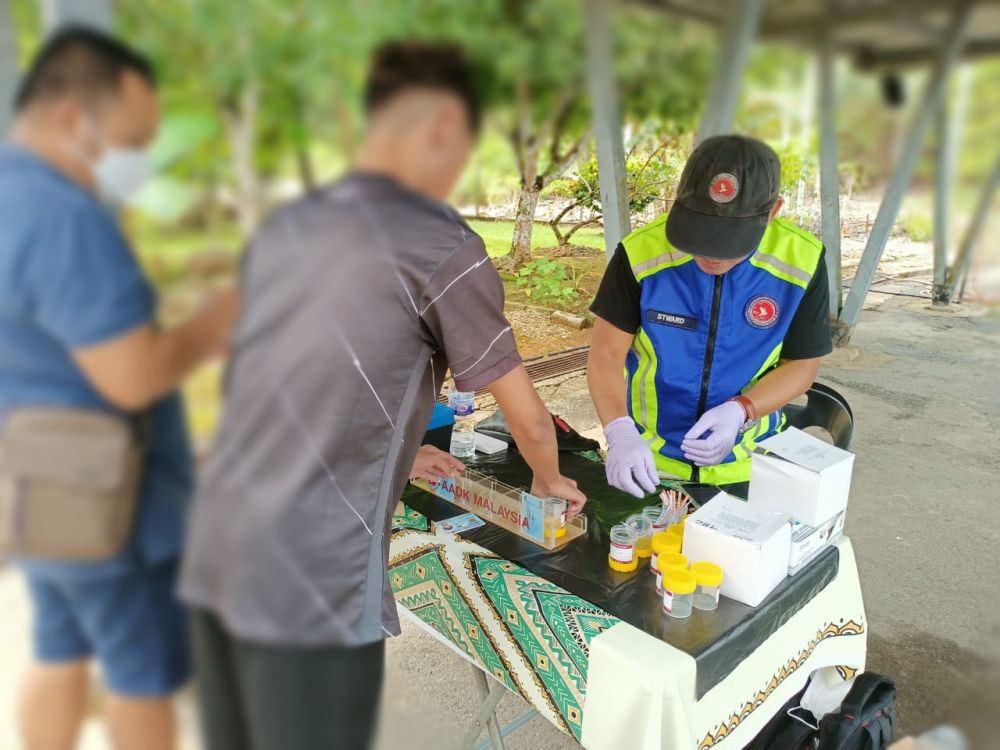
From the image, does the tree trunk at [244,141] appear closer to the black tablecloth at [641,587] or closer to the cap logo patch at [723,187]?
the black tablecloth at [641,587]

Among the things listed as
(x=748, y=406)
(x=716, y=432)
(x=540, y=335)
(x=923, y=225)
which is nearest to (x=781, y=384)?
(x=748, y=406)

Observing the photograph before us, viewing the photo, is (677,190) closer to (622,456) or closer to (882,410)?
(622,456)

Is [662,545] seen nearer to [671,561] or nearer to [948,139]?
[671,561]

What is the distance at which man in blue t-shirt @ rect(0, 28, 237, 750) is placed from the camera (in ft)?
1.20

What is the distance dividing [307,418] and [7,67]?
10.4 inches

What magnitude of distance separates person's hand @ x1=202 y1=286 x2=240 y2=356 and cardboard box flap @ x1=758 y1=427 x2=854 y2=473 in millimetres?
1437

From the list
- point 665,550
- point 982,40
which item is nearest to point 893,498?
point 665,550

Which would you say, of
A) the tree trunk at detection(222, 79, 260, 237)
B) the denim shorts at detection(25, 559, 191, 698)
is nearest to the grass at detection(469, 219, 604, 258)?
the tree trunk at detection(222, 79, 260, 237)

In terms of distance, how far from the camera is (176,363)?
0.42m

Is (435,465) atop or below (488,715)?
atop

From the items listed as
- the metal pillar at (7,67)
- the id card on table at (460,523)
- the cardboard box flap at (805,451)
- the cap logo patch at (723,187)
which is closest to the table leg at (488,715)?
the id card on table at (460,523)

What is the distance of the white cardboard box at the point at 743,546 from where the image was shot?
144 cm

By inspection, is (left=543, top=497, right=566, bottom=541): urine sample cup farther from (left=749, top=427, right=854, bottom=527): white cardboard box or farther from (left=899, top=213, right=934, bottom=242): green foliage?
(left=899, top=213, right=934, bottom=242): green foliage

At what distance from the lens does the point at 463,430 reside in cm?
230
